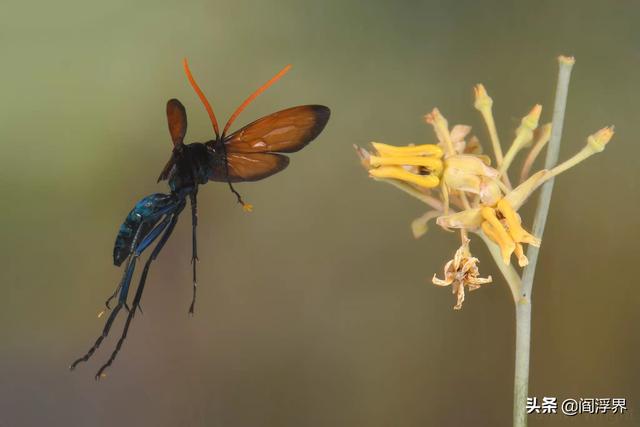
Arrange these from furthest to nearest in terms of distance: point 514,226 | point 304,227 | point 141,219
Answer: point 304,227 → point 141,219 → point 514,226

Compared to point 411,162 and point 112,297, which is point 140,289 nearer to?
point 112,297

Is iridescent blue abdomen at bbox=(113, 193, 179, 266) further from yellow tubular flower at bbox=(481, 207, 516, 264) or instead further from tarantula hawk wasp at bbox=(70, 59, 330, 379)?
yellow tubular flower at bbox=(481, 207, 516, 264)

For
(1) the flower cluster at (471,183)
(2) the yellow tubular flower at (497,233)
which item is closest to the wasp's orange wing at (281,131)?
(1) the flower cluster at (471,183)

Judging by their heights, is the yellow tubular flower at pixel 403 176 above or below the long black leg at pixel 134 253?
above

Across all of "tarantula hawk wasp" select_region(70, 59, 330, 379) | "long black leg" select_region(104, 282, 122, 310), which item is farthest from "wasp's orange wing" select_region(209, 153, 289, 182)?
"long black leg" select_region(104, 282, 122, 310)

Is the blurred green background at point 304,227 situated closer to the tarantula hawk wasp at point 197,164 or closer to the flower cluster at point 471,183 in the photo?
the tarantula hawk wasp at point 197,164

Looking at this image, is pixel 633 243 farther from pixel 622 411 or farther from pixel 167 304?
pixel 167 304

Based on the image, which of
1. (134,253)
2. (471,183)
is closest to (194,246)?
(134,253)
